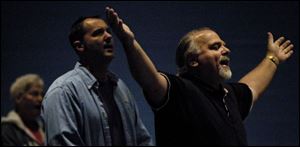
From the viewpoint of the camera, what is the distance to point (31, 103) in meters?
1.68

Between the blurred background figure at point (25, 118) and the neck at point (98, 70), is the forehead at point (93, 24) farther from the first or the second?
the blurred background figure at point (25, 118)

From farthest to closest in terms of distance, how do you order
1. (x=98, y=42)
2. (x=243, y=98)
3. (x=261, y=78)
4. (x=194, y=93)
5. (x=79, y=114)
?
(x=261, y=78)
(x=243, y=98)
(x=194, y=93)
(x=98, y=42)
(x=79, y=114)

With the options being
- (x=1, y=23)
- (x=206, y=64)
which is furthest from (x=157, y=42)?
(x=206, y=64)

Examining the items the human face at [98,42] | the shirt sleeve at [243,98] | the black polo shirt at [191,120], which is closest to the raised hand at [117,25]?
the human face at [98,42]

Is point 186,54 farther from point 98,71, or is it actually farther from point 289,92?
point 289,92

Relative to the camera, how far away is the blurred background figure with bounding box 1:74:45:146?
1620 millimetres

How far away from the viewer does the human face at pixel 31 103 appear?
1.67 metres

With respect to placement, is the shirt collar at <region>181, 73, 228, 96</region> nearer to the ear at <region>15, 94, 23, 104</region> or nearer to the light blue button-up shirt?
the light blue button-up shirt

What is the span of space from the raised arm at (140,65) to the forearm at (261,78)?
0.65 meters

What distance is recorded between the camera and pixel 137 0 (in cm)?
322

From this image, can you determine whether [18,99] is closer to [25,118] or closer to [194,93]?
[25,118]

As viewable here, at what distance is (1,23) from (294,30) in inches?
69.0

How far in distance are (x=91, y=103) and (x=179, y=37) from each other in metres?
1.50

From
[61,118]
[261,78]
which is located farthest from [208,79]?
[61,118]
